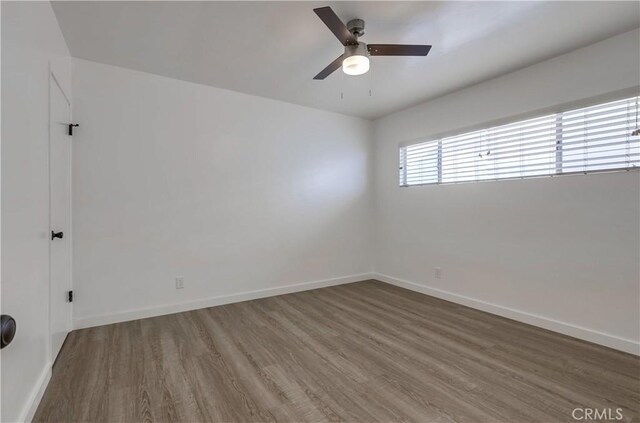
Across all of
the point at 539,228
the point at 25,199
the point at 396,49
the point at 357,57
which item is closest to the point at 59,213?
the point at 25,199

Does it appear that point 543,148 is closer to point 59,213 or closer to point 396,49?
point 396,49

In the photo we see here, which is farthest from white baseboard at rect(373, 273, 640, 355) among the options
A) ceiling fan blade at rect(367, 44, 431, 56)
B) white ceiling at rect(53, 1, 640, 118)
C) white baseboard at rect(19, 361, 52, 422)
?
white baseboard at rect(19, 361, 52, 422)

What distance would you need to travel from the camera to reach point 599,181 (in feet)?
8.22

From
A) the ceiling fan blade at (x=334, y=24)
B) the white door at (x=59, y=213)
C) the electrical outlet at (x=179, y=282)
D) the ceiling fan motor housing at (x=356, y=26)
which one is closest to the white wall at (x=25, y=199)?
the white door at (x=59, y=213)

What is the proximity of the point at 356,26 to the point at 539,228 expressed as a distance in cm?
250

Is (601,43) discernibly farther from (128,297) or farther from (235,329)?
(128,297)

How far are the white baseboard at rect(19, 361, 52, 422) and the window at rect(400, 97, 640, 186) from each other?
4092 millimetres

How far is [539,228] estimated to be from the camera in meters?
2.88

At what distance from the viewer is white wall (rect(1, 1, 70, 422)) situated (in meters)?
1.38

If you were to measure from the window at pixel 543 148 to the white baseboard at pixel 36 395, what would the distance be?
4.09 meters

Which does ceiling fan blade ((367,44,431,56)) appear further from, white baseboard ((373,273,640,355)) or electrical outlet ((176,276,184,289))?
electrical outlet ((176,276,184,289))

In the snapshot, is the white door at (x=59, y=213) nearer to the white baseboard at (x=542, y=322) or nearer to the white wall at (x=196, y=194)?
the white wall at (x=196, y=194)

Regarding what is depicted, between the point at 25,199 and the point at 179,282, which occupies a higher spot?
the point at 25,199

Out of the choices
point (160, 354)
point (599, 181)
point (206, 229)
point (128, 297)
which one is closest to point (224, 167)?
point (206, 229)
